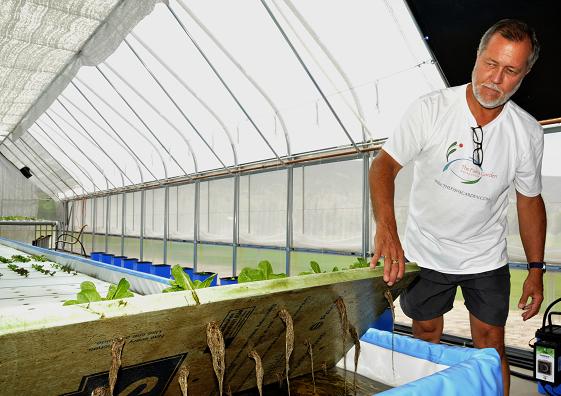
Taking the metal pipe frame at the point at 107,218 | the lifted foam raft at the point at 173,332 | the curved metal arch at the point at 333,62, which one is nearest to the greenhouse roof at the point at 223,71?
the curved metal arch at the point at 333,62

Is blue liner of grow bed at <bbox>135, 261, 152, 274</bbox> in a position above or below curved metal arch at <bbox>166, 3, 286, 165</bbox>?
below

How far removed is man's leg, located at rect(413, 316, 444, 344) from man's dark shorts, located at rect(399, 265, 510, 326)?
33 mm

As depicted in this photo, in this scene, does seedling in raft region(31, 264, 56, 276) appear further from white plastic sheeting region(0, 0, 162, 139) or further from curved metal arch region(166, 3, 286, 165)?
curved metal arch region(166, 3, 286, 165)

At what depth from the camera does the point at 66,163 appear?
14.4 m

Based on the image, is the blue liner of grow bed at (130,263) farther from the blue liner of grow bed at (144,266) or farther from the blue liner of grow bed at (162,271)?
the blue liner of grow bed at (162,271)

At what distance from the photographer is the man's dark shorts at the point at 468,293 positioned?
1674mm

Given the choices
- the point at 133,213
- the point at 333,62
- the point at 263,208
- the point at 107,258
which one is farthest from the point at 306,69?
the point at 133,213

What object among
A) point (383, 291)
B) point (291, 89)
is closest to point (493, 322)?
point (383, 291)

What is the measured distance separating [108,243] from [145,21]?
956cm

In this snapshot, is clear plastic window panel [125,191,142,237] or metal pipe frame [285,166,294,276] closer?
metal pipe frame [285,166,294,276]

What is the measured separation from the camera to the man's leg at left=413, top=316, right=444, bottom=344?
70.5 inches

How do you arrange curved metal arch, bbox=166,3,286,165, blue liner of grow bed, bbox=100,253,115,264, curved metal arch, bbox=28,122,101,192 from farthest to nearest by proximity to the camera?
curved metal arch, bbox=28,122,101,192 < blue liner of grow bed, bbox=100,253,115,264 < curved metal arch, bbox=166,3,286,165

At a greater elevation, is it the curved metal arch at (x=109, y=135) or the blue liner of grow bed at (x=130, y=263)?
the curved metal arch at (x=109, y=135)

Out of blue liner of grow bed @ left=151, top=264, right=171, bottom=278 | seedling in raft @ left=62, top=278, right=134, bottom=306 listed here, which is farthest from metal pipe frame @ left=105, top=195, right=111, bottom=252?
seedling in raft @ left=62, top=278, right=134, bottom=306
